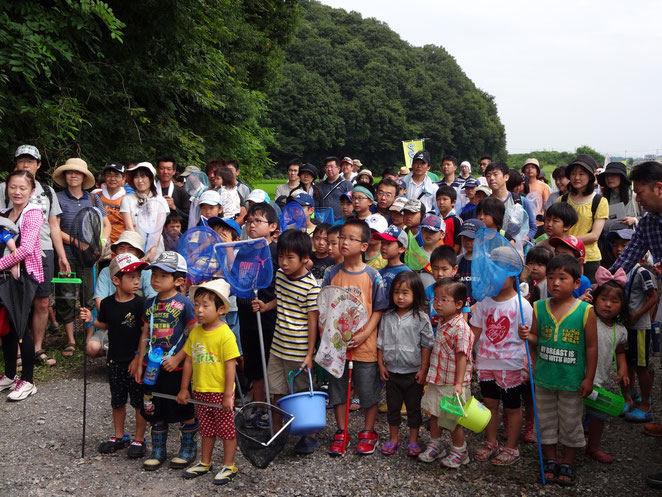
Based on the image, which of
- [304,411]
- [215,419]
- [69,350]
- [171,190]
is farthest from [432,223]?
[69,350]

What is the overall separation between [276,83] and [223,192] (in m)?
13.7

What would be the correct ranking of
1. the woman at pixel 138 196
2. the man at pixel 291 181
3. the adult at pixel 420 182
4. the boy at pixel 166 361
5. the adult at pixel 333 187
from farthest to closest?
the man at pixel 291 181
the adult at pixel 333 187
the adult at pixel 420 182
the woman at pixel 138 196
the boy at pixel 166 361

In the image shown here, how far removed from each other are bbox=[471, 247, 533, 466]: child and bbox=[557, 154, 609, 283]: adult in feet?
6.27

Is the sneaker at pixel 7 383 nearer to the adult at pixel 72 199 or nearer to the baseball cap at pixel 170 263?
the adult at pixel 72 199

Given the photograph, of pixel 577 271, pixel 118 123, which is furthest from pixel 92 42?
pixel 577 271

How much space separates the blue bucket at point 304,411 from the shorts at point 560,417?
1607mm

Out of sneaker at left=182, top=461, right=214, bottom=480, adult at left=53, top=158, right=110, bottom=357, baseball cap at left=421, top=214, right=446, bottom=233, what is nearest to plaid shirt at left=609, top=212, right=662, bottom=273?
baseball cap at left=421, top=214, right=446, bottom=233

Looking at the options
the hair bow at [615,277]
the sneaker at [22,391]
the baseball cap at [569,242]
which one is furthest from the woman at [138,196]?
the hair bow at [615,277]

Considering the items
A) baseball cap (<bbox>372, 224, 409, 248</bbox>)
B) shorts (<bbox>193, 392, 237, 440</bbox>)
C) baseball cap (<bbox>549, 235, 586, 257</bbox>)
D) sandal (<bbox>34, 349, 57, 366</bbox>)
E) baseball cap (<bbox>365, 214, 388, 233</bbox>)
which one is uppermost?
baseball cap (<bbox>365, 214, 388, 233</bbox>)

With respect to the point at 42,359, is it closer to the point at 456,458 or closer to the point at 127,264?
the point at 127,264

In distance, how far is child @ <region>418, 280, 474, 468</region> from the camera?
13.8ft

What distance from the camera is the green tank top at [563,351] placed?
4.11 metres

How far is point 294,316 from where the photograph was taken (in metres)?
4.62

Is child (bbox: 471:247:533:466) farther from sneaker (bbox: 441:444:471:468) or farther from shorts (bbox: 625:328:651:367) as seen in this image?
shorts (bbox: 625:328:651:367)
